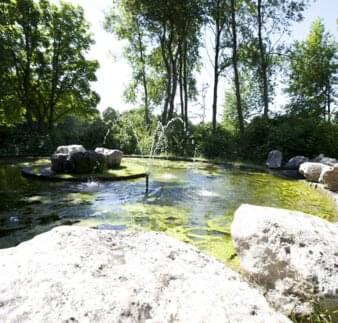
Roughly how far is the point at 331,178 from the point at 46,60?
1751 cm

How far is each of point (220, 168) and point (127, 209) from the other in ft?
20.9

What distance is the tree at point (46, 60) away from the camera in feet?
62.0

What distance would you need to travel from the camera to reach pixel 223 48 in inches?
708

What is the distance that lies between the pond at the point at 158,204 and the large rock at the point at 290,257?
2.61 ft

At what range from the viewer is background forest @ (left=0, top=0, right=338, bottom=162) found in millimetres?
14531

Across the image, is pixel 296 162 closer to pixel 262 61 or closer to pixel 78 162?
pixel 78 162

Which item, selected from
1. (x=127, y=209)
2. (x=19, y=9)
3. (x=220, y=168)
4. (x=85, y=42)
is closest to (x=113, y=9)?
(x=85, y=42)

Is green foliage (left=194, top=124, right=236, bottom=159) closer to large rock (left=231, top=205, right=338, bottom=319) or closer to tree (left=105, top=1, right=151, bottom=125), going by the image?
tree (left=105, top=1, right=151, bottom=125)

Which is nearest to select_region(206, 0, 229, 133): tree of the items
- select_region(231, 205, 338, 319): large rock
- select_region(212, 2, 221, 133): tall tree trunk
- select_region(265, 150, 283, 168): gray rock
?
select_region(212, 2, 221, 133): tall tree trunk

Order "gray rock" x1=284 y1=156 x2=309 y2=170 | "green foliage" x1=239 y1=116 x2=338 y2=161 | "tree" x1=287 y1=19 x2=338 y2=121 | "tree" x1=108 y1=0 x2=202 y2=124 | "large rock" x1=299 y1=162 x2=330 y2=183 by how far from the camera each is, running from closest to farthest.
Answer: "large rock" x1=299 y1=162 x2=330 y2=183
"gray rock" x1=284 y1=156 x2=309 y2=170
"green foliage" x1=239 y1=116 x2=338 y2=161
"tree" x1=108 y1=0 x2=202 y2=124
"tree" x1=287 y1=19 x2=338 y2=121

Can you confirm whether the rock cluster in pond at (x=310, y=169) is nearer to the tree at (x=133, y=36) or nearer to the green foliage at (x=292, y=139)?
the green foliage at (x=292, y=139)

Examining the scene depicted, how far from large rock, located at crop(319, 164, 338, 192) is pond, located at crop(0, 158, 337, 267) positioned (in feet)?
0.78

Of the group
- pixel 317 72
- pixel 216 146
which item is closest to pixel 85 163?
pixel 216 146

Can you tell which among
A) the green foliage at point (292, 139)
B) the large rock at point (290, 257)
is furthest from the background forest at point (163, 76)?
the large rock at point (290, 257)
